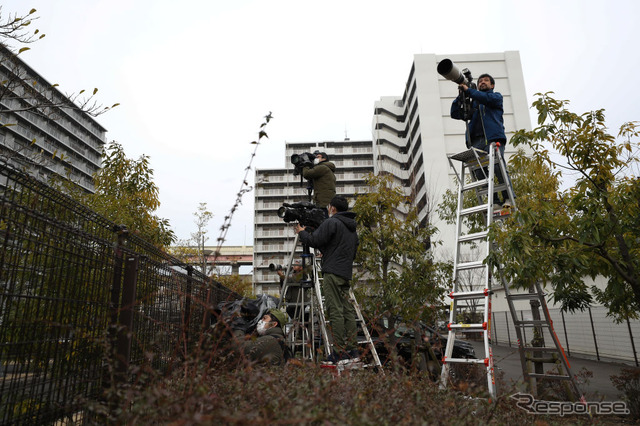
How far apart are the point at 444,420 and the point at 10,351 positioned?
2270 millimetres

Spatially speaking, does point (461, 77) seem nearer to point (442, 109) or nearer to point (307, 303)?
point (307, 303)

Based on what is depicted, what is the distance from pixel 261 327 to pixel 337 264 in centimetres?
137

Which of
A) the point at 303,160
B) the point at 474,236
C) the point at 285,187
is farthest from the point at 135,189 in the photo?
the point at 285,187

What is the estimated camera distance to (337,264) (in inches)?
179

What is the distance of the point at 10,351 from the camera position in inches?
83.5

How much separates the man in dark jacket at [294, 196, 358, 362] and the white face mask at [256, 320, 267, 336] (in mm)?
920

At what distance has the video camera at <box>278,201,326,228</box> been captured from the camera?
5.12 metres

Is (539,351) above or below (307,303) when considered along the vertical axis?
below

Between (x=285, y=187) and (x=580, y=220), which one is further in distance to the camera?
(x=285, y=187)

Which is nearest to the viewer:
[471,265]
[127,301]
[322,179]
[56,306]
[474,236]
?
[56,306]

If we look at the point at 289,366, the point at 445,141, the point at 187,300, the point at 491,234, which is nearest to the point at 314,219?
the point at 187,300

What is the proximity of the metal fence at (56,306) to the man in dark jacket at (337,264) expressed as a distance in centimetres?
194

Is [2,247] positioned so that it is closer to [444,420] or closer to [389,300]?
[444,420]

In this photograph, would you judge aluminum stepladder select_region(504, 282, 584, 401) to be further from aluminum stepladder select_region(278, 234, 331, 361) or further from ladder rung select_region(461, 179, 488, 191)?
aluminum stepladder select_region(278, 234, 331, 361)
